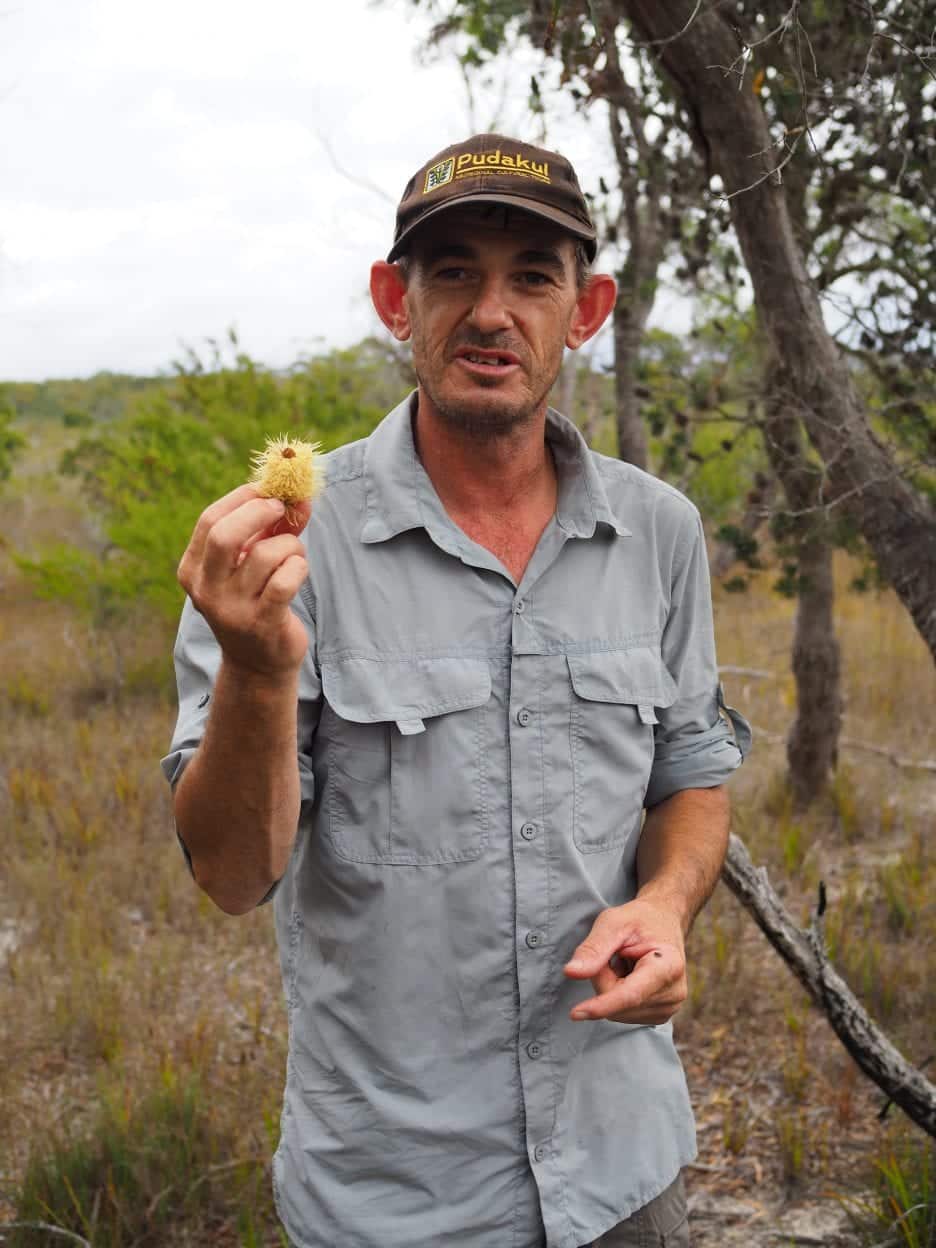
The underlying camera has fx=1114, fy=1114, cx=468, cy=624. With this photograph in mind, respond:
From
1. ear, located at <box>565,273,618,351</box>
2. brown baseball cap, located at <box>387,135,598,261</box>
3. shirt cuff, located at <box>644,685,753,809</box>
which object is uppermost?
brown baseball cap, located at <box>387,135,598,261</box>

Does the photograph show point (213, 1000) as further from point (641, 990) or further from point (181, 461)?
point (181, 461)

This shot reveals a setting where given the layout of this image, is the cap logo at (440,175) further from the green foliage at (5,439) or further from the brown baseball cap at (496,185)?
the green foliage at (5,439)

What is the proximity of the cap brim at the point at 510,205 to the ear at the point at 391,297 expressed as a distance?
87 millimetres

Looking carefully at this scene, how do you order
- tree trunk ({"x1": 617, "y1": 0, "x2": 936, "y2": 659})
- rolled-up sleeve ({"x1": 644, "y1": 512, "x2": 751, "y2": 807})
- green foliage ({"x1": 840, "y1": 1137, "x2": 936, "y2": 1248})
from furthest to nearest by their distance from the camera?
1. tree trunk ({"x1": 617, "y1": 0, "x2": 936, "y2": 659})
2. green foliage ({"x1": 840, "y1": 1137, "x2": 936, "y2": 1248})
3. rolled-up sleeve ({"x1": 644, "y1": 512, "x2": 751, "y2": 807})

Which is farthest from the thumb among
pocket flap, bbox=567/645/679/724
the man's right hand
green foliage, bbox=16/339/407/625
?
green foliage, bbox=16/339/407/625

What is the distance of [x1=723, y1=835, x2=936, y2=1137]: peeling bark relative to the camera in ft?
8.42

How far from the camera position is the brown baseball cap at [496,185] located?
1905 millimetres

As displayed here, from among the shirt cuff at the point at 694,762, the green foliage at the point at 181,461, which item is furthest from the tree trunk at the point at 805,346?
the green foliage at the point at 181,461

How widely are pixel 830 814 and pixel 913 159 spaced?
11.9 feet

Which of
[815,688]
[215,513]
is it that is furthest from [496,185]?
[815,688]

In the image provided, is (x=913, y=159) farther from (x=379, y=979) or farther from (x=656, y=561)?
(x=379, y=979)

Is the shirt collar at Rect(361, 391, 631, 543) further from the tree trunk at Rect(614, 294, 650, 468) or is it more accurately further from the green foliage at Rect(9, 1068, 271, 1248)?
the tree trunk at Rect(614, 294, 650, 468)

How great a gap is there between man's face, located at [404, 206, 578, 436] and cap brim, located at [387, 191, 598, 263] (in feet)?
0.08

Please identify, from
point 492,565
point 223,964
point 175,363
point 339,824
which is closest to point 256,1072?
point 223,964
